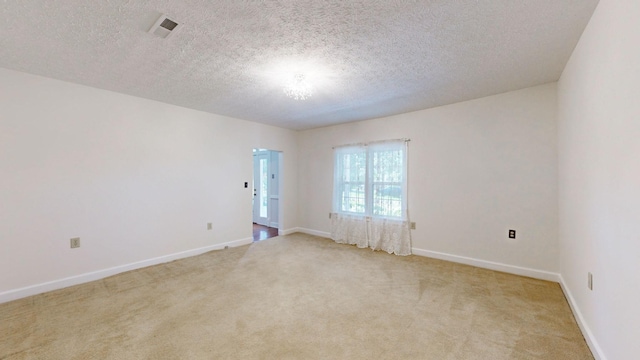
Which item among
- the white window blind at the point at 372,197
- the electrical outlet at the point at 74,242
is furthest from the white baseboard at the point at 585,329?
the electrical outlet at the point at 74,242

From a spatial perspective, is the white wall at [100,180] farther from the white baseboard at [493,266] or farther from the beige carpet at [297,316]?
the white baseboard at [493,266]

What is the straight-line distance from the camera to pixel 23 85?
2.67 metres

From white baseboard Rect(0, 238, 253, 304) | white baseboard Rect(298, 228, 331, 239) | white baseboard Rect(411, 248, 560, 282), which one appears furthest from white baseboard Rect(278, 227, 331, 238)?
white baseboard Rect(411, 248, 560, 282)

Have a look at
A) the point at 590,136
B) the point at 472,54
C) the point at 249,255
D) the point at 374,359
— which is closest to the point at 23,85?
the point at 249,255

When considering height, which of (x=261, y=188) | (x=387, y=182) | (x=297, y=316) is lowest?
(x=297, y=316)

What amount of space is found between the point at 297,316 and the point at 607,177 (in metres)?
2.50

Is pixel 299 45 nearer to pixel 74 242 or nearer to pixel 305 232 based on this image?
pixel 74 242

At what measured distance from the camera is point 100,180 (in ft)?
10.4

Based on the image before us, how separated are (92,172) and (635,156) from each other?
4.85 m

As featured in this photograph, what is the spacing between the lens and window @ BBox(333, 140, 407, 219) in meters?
4.33

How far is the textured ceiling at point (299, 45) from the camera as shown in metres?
1.68

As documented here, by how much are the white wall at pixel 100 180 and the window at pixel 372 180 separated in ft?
6.98

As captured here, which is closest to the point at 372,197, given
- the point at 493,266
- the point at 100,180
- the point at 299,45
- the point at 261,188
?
the point at 493,266

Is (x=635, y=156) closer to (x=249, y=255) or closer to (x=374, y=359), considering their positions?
(x=374, y=359)
